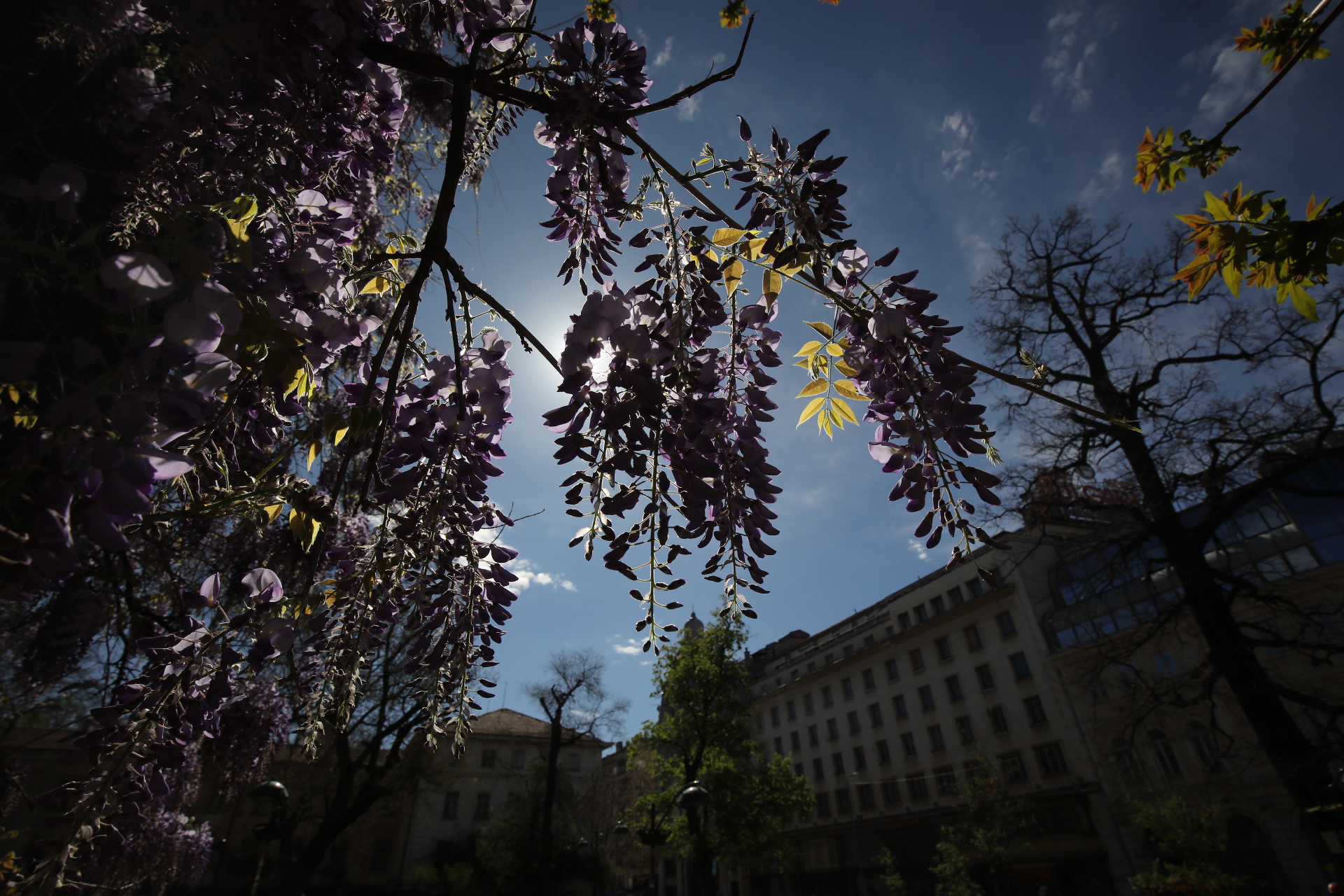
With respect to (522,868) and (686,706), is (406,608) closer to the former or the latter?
(686,706)

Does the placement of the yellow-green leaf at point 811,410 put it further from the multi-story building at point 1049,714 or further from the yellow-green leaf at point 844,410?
the multi-story building at point 1049,714

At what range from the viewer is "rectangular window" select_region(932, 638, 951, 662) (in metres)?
27.5

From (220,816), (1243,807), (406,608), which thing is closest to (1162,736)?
(1243,807)

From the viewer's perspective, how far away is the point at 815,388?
154cm

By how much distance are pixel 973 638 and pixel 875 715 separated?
701cm

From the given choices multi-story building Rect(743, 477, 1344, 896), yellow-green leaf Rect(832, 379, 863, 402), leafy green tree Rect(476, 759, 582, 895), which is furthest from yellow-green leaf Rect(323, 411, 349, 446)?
leafy green tree Rect(476, 759, 582, 895)

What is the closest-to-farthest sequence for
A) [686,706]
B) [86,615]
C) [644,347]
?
[644,347] < [86,615] < [686,706]

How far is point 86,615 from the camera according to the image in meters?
3.35

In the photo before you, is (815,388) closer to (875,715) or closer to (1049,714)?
(1049,714)

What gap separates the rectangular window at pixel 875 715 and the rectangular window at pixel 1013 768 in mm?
6919

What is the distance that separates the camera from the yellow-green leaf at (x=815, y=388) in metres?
1.53

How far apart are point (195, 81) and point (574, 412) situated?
42.8 inches

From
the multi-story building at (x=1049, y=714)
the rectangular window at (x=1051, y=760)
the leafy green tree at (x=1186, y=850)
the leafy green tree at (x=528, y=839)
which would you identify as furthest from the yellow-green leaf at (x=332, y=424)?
the rectangular window at (x=1051, y=760)

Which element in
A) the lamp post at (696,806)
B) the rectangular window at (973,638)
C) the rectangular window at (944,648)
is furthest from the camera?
the rectangular window at (944,648)
